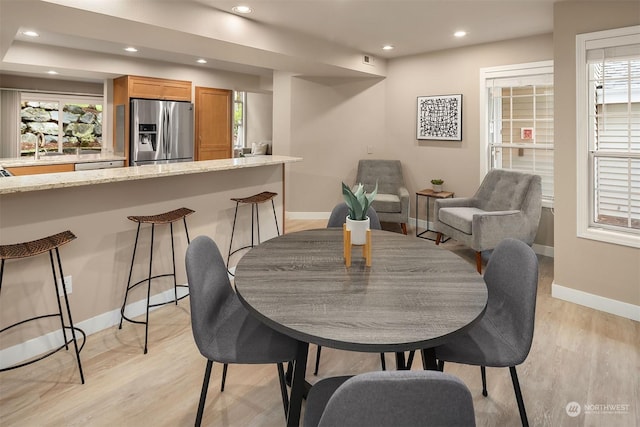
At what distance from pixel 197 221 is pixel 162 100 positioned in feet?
11.7

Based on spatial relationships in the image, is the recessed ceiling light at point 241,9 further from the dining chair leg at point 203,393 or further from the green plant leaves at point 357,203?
the dining chair leg at point 203,393

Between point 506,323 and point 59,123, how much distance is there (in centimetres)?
789

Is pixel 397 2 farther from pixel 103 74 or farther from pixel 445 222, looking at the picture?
pixel 103 74

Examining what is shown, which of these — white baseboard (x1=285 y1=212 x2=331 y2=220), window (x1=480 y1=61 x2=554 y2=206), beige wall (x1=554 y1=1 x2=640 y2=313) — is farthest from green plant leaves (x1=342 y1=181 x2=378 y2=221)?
white baseboard (x1=285 y1=212 x2=331 y2=220)

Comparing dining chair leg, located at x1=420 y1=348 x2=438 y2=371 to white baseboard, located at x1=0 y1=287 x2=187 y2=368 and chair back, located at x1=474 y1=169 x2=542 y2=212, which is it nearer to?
white baseboard, located at x1=0 y1=287 x2=187 y2=368

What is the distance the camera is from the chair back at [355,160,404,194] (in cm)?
566

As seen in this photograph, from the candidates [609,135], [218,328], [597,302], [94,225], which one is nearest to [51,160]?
[94,225]

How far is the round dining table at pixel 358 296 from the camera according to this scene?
3.86ft

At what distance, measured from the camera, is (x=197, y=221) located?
134 inches

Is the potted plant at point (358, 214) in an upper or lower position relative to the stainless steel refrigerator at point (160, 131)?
lower

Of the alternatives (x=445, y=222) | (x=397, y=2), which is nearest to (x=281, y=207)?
(x=445, y=222)

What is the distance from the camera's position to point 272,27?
401 cm

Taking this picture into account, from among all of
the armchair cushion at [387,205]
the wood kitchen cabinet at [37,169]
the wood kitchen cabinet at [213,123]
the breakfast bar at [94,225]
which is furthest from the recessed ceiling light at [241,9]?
the wood kitchen cabinet at [213,123]

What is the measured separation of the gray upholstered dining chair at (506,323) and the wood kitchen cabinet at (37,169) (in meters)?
5.01
